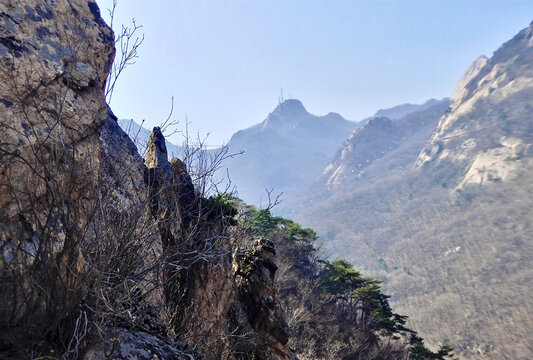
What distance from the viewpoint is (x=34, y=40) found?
3.32 meters

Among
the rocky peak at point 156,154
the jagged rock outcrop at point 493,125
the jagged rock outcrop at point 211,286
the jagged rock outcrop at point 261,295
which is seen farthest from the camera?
the jagged rock outcrop at point 493,125

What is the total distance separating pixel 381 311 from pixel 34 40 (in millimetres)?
27291

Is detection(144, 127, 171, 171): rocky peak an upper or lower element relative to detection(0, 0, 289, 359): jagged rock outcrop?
upper

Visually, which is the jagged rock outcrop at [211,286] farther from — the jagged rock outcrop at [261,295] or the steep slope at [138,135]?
the steep slope at [138,135]

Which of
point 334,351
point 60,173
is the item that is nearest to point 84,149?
point 60,173

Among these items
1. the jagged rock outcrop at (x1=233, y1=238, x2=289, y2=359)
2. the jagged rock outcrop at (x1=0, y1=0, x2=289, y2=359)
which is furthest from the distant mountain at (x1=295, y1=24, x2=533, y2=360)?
the jagged rock outcrop at (x1=0, y1=0, x2=289, y2=359)

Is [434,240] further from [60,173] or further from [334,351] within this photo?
[60,173]

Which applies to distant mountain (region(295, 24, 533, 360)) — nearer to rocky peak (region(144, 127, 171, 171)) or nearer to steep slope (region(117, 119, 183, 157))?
→ rocky peak (region(144, 127, 171, 171))

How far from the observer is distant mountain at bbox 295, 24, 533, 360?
6050 cm

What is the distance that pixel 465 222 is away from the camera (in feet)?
311

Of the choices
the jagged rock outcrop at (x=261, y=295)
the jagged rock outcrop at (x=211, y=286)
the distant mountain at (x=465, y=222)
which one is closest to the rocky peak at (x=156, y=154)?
the jagged rock outcrop at (x=211, y=286)

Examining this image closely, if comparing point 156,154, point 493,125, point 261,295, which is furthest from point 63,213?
point 493,125

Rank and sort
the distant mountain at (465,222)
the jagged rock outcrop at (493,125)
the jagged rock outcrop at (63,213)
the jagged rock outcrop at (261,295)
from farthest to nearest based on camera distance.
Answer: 1. the jagged rock outcrop at (493,125)
2. the distant mountain at (465,222)
3. the jagged rock outcrop at (261,295)
4. the jagged rock outcrop at (63,213)

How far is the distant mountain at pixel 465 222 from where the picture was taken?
6050 centimetres
